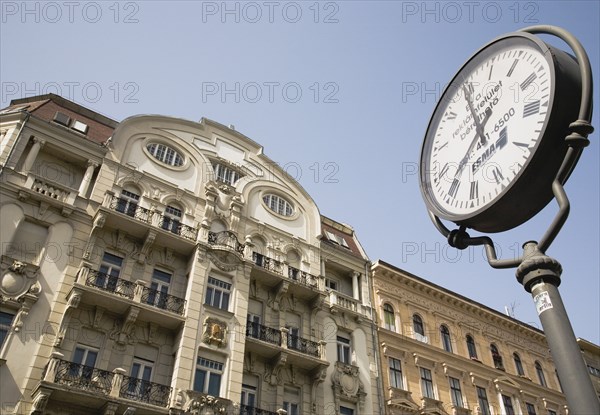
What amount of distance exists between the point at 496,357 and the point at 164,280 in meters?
19.7

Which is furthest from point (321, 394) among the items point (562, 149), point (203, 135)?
point (562, 149)

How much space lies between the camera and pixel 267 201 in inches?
982

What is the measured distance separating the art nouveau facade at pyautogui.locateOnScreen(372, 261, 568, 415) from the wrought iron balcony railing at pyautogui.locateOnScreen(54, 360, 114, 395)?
39.5 feet

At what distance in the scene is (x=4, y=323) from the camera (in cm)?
1499

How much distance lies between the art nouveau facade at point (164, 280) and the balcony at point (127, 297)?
5cm

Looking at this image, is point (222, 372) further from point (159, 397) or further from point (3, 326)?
point (3, 326)

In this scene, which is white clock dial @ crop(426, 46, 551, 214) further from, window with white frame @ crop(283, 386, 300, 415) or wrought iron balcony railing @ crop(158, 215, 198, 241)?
window with white frame @ crop(283, 386, 300, 415)

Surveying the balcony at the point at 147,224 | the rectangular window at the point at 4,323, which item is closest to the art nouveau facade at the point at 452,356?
the balcony at the point at 147,224

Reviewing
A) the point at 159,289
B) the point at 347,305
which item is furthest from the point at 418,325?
the point at 159,289

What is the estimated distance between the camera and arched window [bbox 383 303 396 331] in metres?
24.4

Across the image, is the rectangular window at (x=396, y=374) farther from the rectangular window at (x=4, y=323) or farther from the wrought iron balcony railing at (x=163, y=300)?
the rectangular window at (x=4, y=323)

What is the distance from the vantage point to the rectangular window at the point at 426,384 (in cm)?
2277

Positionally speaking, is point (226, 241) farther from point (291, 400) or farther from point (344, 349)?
point (344, 349)

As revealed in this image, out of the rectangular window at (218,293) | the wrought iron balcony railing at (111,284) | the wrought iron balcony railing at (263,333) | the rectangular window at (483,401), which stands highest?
the rectangular window at (218,293)
